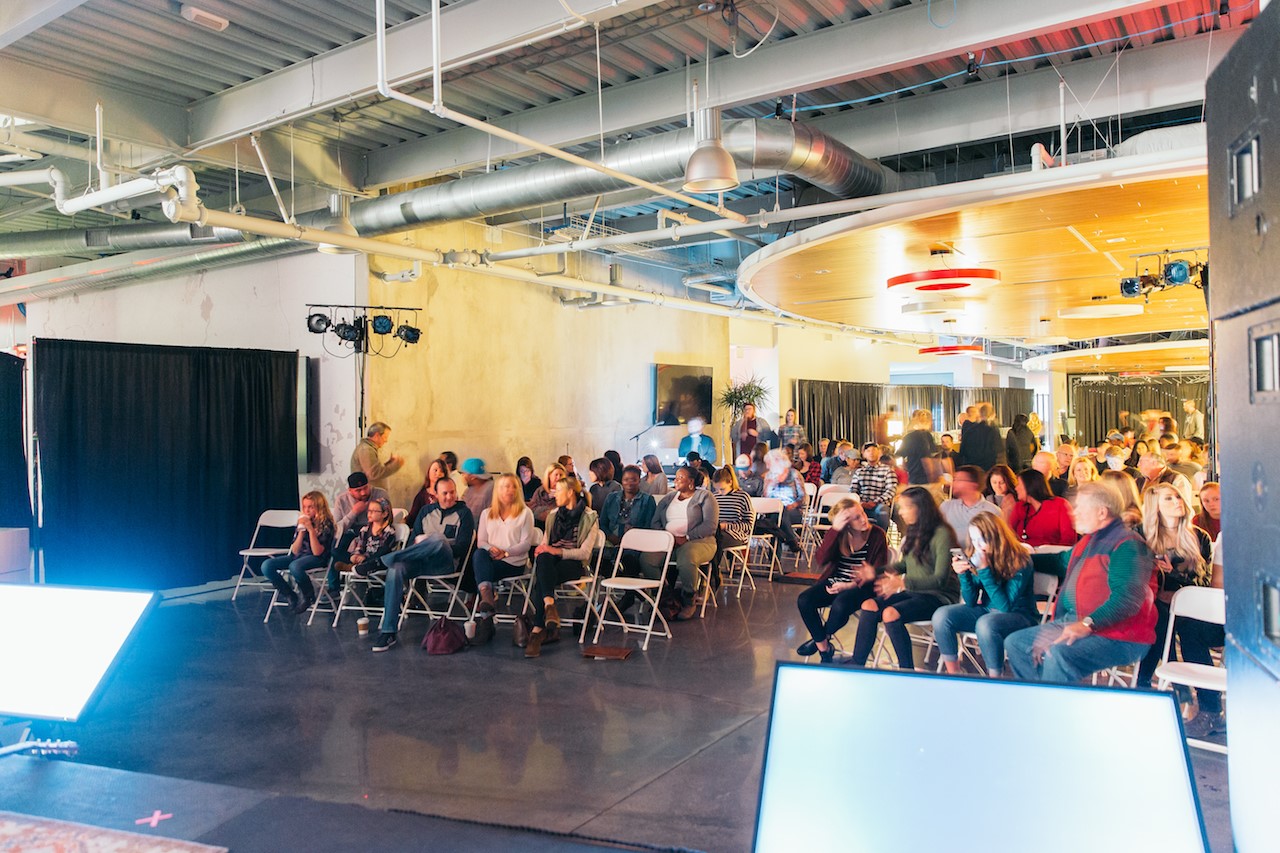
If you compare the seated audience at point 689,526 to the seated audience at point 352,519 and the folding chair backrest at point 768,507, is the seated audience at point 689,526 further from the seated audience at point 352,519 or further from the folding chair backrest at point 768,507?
the seated audience at point 352,519

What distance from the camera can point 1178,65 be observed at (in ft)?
19.7

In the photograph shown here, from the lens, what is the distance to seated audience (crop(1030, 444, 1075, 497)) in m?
7.82

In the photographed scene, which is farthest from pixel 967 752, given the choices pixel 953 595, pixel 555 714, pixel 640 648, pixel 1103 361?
pixel 1103 361

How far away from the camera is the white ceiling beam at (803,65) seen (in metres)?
4.43

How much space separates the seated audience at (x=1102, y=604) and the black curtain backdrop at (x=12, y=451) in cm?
713

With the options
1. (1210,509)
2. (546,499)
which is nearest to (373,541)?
(546,499)

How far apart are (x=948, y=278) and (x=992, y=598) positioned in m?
3.90

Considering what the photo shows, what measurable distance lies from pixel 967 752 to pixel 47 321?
14.6 meters

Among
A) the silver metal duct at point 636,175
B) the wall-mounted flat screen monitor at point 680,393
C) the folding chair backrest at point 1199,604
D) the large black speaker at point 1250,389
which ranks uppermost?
the silver metal duct at point 636,175

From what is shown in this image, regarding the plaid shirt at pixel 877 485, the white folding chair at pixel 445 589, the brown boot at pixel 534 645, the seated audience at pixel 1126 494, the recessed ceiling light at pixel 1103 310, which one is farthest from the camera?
the recessed ceiling light at pixel 1103 310

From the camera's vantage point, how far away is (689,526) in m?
7.07

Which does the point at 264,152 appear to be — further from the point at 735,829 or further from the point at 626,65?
the point at 735,829

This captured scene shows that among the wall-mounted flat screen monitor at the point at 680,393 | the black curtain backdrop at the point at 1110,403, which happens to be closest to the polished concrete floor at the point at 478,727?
the wall-mounted flat screen monitor at the point at 680,393

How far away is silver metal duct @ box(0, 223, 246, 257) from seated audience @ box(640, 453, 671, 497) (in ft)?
14.2
